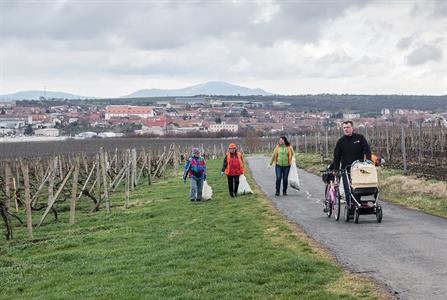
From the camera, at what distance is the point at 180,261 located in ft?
34.0

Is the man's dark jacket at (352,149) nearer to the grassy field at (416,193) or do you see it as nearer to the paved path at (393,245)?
the paved path at (393,245)

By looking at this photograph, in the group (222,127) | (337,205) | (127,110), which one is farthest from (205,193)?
(127,110)

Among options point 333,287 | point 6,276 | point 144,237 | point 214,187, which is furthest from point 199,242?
point 214,187

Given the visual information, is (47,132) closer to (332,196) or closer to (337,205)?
(332,196)

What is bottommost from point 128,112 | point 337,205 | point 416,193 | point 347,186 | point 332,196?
point 416,193

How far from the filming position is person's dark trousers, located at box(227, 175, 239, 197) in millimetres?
21062

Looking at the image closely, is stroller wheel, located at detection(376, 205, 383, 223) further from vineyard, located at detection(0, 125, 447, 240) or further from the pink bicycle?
vineyard, located at detection(0, 125, 447, 240)

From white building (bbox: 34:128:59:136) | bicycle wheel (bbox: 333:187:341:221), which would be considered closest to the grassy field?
bicycle wheel (bbox: 333:187:341:221)

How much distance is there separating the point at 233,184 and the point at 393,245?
35.4 ft

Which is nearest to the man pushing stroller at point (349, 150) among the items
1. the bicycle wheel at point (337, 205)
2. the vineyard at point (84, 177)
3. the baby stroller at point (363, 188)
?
the baby stroller at point (363, 188)

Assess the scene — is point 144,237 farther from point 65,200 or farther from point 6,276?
point 65,200

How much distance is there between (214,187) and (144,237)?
41.0 ft

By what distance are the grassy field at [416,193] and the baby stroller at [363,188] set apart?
2.30 meters

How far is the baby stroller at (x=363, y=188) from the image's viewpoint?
13359 millimetres
